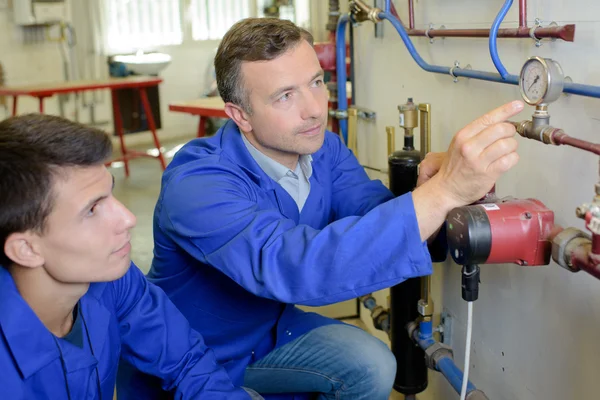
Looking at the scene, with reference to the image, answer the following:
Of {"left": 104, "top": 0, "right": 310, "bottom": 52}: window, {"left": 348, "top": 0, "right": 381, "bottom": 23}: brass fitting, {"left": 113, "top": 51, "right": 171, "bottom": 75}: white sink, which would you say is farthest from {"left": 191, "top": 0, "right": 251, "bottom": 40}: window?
{"left": 348, "top": 0, "right": 381, "bottom": 23}: brass fitting

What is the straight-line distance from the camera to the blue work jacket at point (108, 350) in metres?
1.04

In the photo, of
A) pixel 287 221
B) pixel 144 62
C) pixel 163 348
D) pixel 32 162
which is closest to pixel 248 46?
pixel 287 221

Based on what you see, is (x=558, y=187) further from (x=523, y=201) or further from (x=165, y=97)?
(x=165, y=97)

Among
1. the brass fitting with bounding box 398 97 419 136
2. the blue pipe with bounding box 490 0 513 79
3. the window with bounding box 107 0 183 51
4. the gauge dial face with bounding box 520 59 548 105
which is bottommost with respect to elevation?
the brass fitting with bounding box 398 97 419 136

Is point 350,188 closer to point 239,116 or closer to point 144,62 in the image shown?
point 239,116

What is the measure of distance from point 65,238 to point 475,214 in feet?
2.14

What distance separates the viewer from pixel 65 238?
1073mm

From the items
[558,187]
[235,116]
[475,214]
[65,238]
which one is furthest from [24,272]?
[558,187]

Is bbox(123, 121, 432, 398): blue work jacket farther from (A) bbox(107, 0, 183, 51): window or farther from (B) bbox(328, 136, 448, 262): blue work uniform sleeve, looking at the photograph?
(A) bbox(107, 0, 183, 51): window

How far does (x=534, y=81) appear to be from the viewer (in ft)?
3.33

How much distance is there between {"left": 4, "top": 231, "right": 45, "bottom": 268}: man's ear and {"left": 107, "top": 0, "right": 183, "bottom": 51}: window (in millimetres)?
5601

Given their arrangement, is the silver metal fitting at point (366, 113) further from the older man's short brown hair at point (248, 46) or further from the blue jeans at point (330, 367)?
the blue jeans at point (330, 367)

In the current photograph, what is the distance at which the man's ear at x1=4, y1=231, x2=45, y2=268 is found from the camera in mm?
1047

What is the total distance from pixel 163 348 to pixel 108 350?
11cm
